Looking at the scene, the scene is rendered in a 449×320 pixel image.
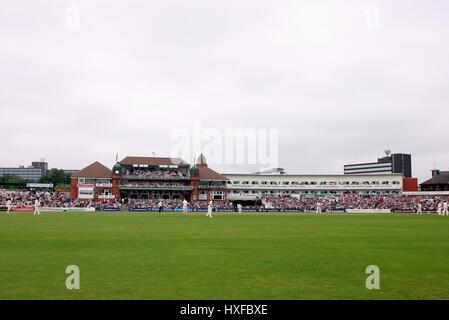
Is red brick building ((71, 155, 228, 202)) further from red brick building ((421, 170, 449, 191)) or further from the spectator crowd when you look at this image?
red brick building ((421, 170, 449, 191))

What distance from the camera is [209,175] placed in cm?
10475

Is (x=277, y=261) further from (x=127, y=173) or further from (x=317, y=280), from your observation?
(x=127, y=173)

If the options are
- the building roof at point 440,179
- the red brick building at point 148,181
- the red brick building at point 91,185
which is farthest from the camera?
the building roof at point 440,179

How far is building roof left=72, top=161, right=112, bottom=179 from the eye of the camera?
314 feet

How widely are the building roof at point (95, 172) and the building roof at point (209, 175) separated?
67.7 ft

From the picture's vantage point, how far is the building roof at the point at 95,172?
314 ft

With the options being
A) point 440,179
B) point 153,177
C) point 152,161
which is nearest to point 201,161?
point 152,161

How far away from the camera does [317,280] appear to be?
9.48 meters

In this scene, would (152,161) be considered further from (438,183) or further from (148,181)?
(438,183)

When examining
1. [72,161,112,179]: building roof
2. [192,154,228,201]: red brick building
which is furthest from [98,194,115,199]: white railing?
[192,154,228,201]: red brick building

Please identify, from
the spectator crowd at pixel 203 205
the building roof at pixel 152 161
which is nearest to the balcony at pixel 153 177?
the building roof at pixel 152 161

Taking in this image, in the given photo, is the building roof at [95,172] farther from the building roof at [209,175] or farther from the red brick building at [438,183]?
the red brick building at [438,183]

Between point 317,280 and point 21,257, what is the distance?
8244mm

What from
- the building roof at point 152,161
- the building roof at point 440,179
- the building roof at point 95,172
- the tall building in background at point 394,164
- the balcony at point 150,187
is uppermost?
the tall building in background at point 394,164
